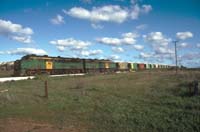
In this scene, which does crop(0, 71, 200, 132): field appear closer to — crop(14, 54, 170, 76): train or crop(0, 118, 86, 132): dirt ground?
crop(0, 118, 86, 132): dirt ground

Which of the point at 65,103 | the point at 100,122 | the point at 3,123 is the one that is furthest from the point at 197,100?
the point at 3,123

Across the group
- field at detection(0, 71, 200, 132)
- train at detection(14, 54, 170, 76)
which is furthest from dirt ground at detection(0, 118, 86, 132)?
train at detection(14, 54, 170, 76)

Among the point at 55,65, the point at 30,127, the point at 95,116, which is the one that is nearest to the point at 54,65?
the point at 55,65

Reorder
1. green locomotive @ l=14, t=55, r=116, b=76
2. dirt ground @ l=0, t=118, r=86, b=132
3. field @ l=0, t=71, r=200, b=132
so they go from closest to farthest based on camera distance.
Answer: dirt ground @ l=0, t=118, r=86, b=132 < field @ l=0, t=71, r=200, b=132 < green locomotive @ l=14, t=55, r=116, b=76

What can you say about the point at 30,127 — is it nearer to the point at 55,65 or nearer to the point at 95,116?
the point at 95,116

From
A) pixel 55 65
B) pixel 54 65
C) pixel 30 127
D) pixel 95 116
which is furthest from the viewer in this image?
pixel 55 65

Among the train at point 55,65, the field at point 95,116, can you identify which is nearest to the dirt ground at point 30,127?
the field at point 95,116

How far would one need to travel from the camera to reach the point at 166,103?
42.2 ft

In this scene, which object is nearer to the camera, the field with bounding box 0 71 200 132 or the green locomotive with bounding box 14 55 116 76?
the field with bounding box 0 71 200 132

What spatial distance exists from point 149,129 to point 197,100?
600cm

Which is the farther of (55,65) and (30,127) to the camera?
(55,65)

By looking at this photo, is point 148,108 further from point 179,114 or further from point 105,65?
point 105,65

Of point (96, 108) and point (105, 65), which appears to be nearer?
point (96, 108)

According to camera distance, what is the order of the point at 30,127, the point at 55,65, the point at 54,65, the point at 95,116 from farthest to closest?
the point at 55,65 → the point at 54,65 → the point at 95,116 → the point at 30,127
